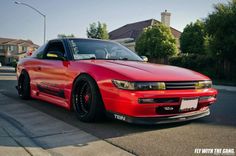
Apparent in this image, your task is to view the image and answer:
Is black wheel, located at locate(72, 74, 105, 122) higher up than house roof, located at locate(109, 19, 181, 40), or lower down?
lower down

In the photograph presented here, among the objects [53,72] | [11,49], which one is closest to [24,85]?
[53,72]

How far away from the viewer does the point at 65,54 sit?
5.41 metres

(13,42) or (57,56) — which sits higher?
(13,42)

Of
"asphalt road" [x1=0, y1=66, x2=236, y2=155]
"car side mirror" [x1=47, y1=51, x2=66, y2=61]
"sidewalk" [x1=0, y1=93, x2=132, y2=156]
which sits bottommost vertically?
"sidewalk" [x1=0, y1=93, x2=132, y2=156]

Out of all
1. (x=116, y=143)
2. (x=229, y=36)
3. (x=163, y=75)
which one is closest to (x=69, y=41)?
(x=163, y=75)

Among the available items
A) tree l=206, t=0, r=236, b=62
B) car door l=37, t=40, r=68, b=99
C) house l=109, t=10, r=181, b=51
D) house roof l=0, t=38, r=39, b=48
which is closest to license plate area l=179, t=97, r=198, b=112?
car door l=37, t=40, r=68, b=99

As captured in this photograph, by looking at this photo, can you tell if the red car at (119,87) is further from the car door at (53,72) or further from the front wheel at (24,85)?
the front wheel at (24,85)

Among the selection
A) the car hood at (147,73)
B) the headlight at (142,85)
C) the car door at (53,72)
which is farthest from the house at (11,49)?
the headlight at (142,85)

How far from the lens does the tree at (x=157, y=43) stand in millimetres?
31125

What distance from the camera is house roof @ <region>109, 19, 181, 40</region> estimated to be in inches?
1756

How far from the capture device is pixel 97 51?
544 cm

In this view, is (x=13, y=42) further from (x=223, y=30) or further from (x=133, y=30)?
(x=223, y=30)

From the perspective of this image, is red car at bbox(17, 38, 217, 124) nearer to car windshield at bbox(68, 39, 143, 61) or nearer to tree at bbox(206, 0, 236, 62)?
car windshield at bbox(68, 39, 143, 61)

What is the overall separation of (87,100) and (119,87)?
2.56 feet
